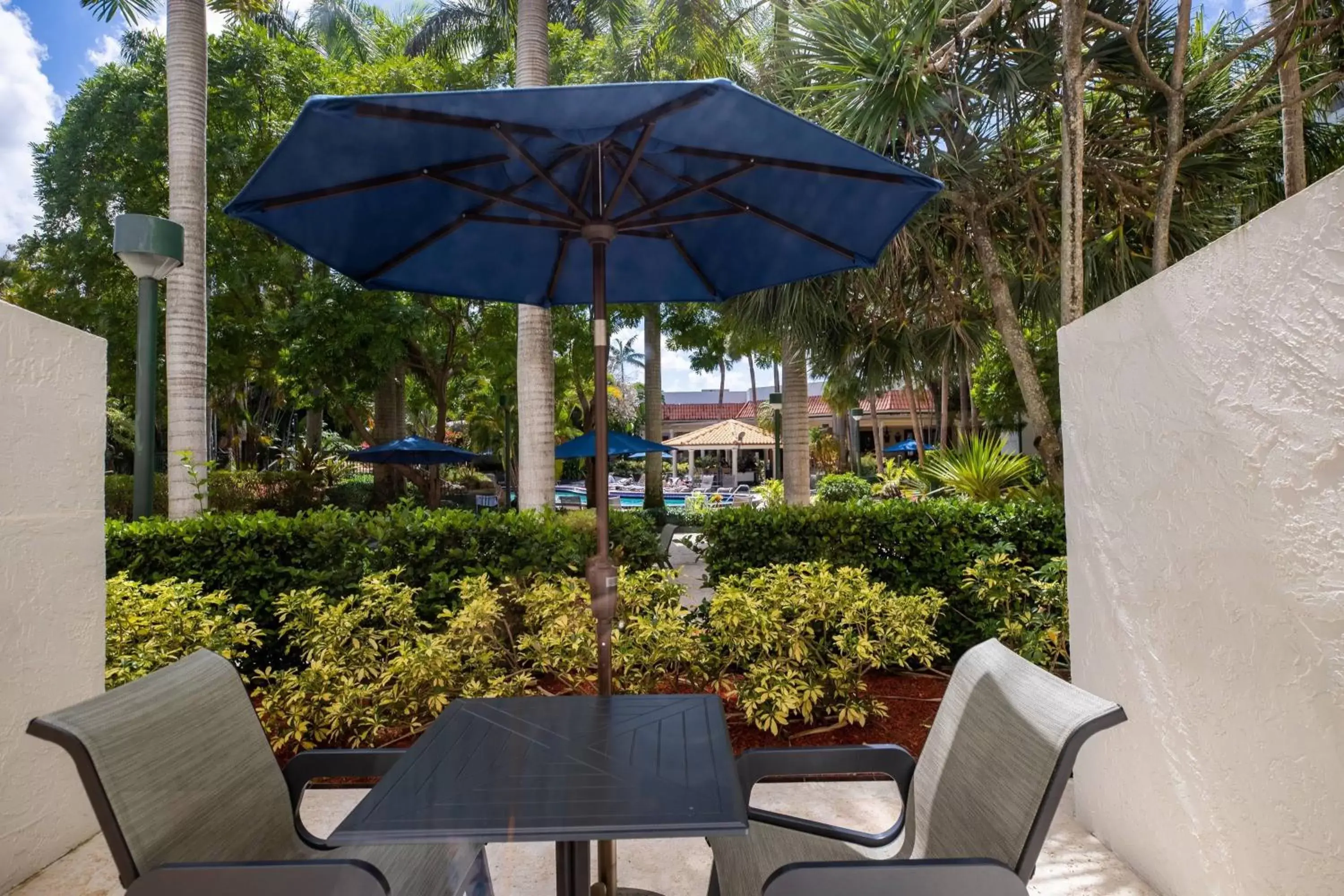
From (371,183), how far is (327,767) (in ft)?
5.54

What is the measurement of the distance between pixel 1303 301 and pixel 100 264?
605 inches

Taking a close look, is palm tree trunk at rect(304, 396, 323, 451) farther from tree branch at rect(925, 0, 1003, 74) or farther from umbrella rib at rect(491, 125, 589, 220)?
umbrella rib at rect(491, 125, 589, 220)

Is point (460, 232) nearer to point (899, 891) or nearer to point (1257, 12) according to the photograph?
point (899, 891)

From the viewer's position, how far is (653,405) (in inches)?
605

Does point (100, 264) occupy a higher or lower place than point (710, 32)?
lower

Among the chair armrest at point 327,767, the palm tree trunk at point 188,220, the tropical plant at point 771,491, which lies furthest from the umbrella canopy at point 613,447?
the chair armrest at point 327,767

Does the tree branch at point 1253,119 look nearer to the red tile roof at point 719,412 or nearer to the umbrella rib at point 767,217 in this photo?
the umbrella rib at point 767,217

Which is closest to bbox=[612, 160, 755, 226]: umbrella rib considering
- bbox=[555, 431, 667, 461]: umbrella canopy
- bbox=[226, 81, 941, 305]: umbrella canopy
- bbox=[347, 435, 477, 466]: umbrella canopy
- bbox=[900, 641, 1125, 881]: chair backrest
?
bbox=[226, 81, 941, 305]: umbrella canopy

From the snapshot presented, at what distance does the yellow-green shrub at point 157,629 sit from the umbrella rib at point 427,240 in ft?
5.65

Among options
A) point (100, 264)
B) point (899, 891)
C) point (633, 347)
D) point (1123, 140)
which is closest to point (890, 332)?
point (1123, 140)

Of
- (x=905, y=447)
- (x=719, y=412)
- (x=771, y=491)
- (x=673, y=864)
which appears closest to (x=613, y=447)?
(x=771, y=491)

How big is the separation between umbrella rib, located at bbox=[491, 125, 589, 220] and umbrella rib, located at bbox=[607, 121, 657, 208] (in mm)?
141

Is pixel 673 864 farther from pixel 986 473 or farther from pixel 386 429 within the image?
pixel 386 429

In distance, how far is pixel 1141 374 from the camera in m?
2.25
